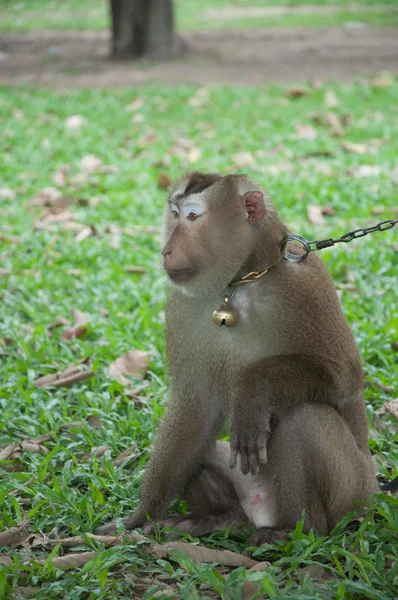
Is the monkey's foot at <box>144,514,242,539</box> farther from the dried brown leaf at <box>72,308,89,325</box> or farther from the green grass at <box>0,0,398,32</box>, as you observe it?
the green grass at <box>0,0,398,32</box>

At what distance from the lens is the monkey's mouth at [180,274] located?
297 cm

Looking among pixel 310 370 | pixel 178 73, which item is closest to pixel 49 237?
A: pixel 310 370

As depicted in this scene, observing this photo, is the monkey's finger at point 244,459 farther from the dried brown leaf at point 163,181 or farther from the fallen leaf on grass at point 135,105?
the fallen leaf on grass at point 135,105

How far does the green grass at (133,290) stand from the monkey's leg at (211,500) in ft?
0.36

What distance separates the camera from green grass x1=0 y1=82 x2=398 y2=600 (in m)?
2.83

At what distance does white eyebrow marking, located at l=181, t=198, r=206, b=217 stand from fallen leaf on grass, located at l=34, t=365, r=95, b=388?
5.25 ft

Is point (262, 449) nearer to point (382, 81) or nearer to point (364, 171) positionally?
point (364, 171)

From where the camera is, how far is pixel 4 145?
355 inches

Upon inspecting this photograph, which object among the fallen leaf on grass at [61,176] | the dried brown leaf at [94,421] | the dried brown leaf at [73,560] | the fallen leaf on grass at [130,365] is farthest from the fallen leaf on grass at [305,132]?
the dried brown leaf at [73,560]

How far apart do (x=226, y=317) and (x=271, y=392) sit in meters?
0.33

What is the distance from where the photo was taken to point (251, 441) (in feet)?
9.54

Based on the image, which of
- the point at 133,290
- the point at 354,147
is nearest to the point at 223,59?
the point at 354,147

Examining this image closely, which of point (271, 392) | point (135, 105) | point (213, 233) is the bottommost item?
point (135, 105)

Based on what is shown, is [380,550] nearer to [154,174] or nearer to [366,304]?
[366,304]
